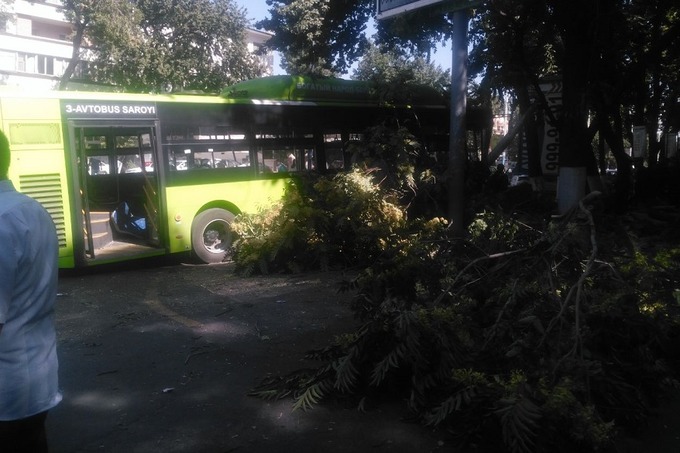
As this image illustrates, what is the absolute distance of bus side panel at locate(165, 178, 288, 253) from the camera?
10836mm

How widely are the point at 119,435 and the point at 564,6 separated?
9.96m

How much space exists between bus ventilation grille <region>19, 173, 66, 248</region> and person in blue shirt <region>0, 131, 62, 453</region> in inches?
293

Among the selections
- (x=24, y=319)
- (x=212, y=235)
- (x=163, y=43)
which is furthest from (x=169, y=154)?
(x=163, y=43)

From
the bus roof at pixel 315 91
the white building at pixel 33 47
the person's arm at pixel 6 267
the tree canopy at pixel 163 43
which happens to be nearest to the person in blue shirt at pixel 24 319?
the person's arm at pixel 6 267

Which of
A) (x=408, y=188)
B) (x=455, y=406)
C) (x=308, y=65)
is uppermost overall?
(x=308, y=65)

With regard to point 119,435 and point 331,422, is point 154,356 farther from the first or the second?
point 331,422

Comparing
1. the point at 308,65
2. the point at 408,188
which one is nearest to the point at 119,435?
the point at 408,188

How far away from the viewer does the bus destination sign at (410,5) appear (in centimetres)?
938

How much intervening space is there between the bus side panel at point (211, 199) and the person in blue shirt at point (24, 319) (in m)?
8.10

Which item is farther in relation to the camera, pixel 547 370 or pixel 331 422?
pixel 331 422

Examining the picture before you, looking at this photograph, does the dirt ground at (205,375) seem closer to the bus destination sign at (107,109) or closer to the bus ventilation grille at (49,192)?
the bus ventilation grille at (49,192)

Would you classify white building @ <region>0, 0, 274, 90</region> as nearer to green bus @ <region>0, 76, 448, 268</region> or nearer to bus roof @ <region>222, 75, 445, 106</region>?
bus roof @ <region>222, 75, 445, 106</region>

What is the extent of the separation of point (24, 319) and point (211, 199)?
8937 mm

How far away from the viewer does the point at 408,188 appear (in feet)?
35.8
